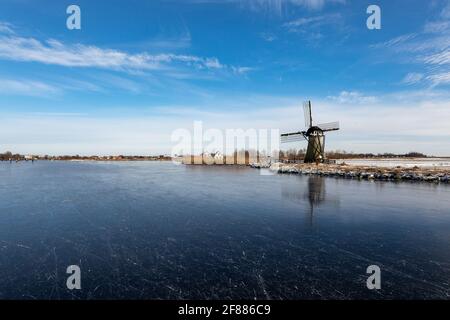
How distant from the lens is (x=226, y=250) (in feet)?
27.5

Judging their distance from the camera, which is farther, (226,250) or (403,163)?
(403,163)

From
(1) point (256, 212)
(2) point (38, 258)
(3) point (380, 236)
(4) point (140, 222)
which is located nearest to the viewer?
(2) point (38, 258)

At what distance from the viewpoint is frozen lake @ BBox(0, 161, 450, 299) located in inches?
238

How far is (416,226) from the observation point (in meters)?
10.7

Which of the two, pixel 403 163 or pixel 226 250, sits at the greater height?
pixel 403 163

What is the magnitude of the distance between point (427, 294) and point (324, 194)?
1354 cm

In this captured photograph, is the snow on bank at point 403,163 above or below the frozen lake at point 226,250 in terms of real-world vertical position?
above

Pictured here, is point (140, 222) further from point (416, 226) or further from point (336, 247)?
point (416, 226)

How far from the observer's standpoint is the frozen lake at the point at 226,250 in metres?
6.05

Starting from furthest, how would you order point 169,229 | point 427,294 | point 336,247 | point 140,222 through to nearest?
point 140,222 < point 169,229 < point 336,247 < point 427,294

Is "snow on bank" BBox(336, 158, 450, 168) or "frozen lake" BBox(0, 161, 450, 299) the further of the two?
"snow on bank" BBox(336, 158, 450, 168)

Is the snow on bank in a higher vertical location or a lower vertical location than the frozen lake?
higher

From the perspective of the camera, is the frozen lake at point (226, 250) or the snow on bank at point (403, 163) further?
the snow on bank at point (403, 163)
